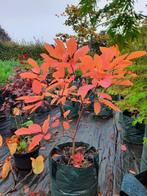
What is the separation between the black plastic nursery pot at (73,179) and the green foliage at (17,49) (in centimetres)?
962

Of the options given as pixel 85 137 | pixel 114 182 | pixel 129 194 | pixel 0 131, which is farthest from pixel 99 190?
pixel 0 131

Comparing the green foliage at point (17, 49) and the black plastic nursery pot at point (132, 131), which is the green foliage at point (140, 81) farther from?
the green foliage at point (17, 49)

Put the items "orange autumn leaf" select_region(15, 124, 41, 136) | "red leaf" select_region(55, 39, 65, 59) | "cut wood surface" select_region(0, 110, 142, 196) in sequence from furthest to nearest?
"cut wood surface" select_region(0, 110, 142, 196) → "orange autumn leaf" select_region(15, 124, 41, 136) → "red leaf" select_region(55, 39, 65, 59)

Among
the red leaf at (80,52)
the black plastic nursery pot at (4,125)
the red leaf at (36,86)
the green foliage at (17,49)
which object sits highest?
the green foliage at (17,49)

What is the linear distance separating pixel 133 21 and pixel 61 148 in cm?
117

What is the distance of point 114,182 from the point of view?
2092 mm

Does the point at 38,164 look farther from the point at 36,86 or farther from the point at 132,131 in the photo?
the point at 132,131

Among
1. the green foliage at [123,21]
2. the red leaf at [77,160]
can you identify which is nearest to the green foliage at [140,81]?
the green foliage at [123,21]

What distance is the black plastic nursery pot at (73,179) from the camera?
155cm

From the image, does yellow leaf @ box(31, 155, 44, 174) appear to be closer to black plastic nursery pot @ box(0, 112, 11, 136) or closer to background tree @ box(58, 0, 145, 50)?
background tree @ box(58, 0, 145, 50)

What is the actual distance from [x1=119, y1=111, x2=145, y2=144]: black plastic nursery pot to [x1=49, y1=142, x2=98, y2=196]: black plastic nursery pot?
50.5 inches

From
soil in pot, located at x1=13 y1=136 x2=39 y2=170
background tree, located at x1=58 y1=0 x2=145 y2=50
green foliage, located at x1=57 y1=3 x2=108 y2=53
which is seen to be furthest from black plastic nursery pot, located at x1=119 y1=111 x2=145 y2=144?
green foliage, located at x1=57 y1=3 x2=108 y2=53

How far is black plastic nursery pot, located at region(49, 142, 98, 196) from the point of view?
1552 mm

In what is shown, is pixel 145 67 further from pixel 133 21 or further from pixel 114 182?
pixel 114 182
